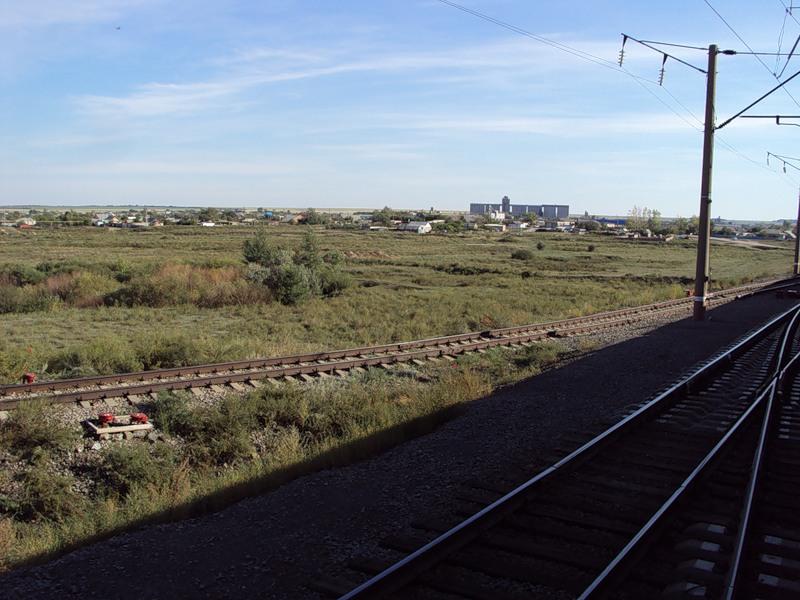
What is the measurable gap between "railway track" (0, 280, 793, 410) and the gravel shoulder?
5296mm

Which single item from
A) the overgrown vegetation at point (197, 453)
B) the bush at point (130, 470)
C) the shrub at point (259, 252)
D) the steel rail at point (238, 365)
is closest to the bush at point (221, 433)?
the overgrown vegetation at point (197, 453)

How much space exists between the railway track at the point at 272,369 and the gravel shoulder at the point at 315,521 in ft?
17.4

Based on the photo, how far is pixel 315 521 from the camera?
7598mm

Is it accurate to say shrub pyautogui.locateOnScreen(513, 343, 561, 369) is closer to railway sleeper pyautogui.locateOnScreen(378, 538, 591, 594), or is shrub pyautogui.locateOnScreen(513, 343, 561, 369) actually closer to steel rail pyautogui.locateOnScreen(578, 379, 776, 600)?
steel rail pyautogui.locateOnScreen(578, 379, 776, 600)

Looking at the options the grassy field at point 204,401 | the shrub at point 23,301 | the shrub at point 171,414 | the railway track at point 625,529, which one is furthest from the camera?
the shrub at point 23,301

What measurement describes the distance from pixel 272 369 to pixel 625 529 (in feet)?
36.3

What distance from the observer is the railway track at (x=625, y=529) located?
19.1 feet

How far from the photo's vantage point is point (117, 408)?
534 inches

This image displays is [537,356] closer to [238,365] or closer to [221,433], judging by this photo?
[238,365]

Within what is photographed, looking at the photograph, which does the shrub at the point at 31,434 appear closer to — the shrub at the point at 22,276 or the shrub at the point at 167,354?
the shrub at the point at 167,354

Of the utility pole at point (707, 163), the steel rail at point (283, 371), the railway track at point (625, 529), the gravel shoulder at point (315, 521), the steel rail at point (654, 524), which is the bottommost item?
the steel rail at point (283, 371)

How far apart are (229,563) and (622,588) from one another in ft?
11.2

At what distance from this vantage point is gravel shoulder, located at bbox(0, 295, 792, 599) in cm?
627

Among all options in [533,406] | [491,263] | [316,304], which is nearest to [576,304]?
[316,304]
